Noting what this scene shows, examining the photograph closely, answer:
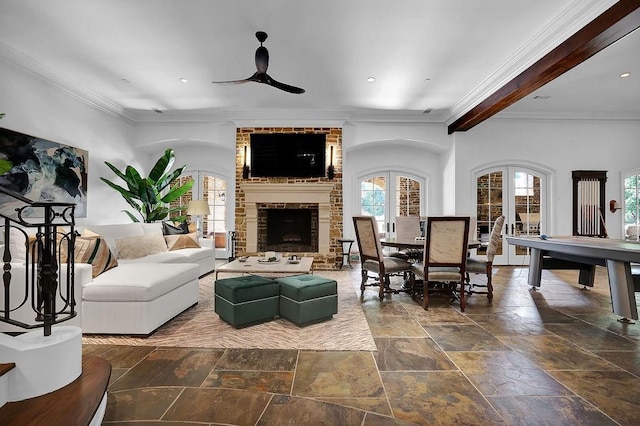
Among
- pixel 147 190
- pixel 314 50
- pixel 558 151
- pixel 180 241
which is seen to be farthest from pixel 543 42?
pixel 147 190

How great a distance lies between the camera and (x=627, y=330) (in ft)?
10.2

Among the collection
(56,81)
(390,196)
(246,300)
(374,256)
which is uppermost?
(56,81)

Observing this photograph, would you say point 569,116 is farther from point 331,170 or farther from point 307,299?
point 307,299

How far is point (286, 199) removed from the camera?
6559mm

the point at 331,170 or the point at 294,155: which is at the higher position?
the point at 294,155

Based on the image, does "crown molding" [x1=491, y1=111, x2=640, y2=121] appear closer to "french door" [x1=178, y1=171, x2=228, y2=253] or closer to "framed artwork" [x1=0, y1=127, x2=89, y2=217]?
"french door" [x1=178, y1=171, x2=228, y2=253]

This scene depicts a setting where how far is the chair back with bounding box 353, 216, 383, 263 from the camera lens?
4016mm

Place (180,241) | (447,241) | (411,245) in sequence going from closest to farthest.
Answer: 1. (447,241)
2. (411,245)
3. (180,241)

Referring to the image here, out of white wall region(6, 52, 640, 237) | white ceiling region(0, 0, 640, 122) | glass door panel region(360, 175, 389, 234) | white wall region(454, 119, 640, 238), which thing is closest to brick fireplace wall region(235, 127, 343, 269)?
white wall region(6, 52, 640, 237)

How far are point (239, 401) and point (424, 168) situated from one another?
6.71 meters

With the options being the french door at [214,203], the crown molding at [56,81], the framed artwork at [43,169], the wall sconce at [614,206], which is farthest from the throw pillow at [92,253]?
the wall sconce at [614,206]

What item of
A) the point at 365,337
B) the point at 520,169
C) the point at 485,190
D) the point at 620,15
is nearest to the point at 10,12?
the point at 365,337

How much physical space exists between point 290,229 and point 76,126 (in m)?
4.07

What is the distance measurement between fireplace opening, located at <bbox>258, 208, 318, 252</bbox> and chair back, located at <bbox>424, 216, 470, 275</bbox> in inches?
136
